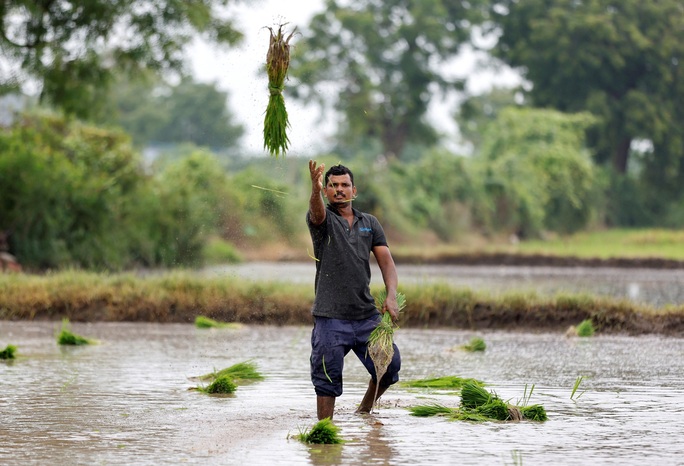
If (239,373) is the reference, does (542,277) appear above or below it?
above

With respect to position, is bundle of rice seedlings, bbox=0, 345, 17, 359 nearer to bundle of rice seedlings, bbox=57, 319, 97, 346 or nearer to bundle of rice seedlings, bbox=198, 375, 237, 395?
bundle of rice seedlings, bbox=57, 319, 97, 346

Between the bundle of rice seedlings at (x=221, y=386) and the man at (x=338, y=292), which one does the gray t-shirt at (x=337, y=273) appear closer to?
the man at (x=338, y=292)

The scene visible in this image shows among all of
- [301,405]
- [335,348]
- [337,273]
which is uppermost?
[337,273]

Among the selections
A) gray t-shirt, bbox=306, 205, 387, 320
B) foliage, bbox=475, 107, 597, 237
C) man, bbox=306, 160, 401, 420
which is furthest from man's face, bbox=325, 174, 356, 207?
foliage, bbox=475, 107, 597, 237

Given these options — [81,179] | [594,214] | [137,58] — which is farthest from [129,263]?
[594,214]

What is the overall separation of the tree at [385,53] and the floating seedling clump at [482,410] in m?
49.2

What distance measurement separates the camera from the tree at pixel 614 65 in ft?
189

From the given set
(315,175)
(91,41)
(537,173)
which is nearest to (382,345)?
(315,175)

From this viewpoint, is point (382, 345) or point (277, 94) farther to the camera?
point (277, 94)

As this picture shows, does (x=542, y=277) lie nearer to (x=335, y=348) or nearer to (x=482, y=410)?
(x=482, y=410)

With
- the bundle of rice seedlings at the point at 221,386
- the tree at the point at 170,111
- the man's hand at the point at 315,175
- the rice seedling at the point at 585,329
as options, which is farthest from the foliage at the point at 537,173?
the man's hand at the point at 315,175

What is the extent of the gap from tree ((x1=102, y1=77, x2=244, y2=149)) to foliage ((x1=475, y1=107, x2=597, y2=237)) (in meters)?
30.0

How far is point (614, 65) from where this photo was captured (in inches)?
2287

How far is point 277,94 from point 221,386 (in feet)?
8.64
